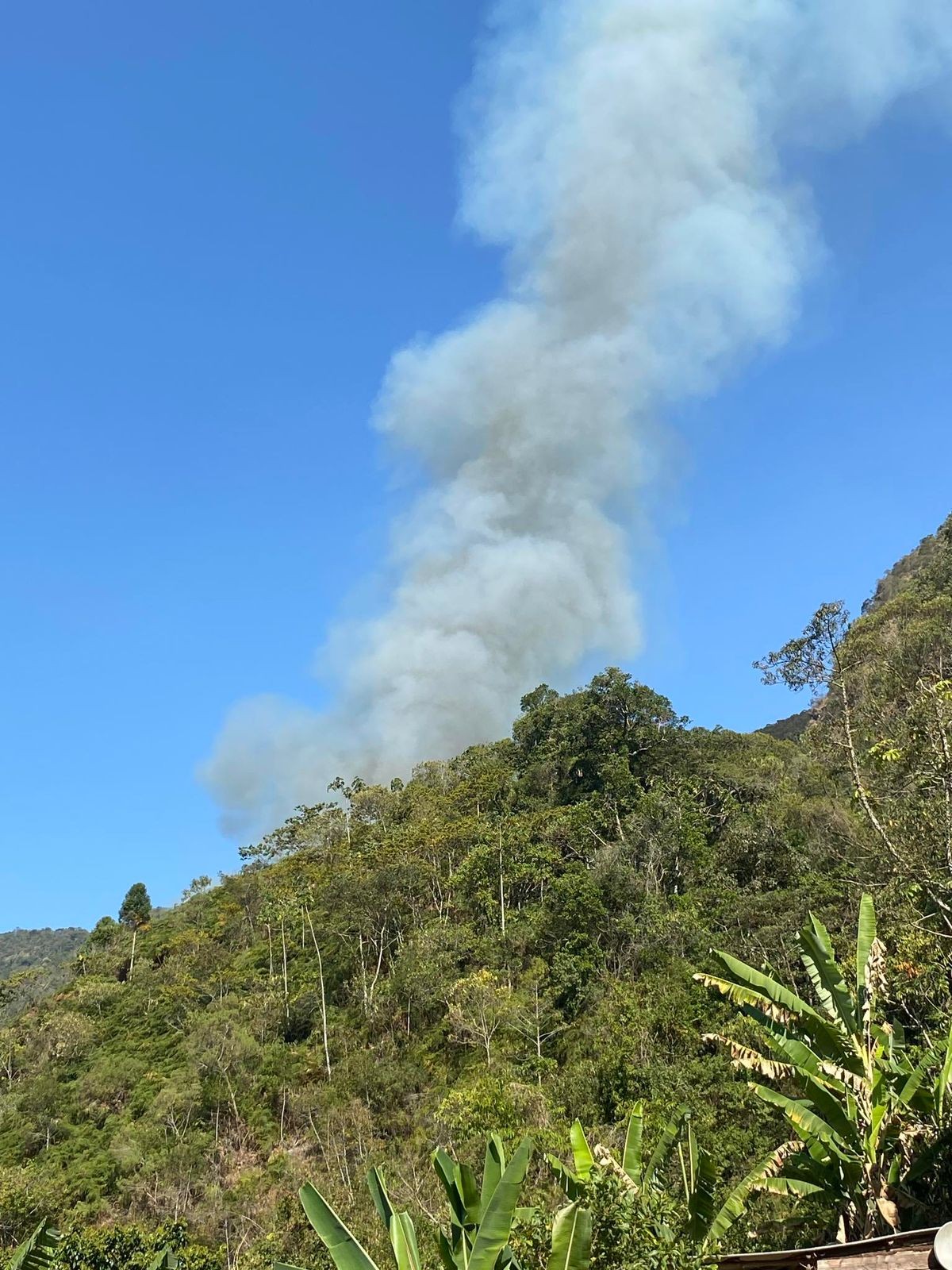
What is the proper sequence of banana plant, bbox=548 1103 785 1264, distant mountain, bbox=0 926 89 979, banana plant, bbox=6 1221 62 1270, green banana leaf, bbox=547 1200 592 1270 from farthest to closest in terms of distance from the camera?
1. distant mountain, bbox=0 926 89 979
2. banana plant, bbox=6 1221 62 1270
3. banana plant, bbox=548 1103 785 1264
4. green banana leaf, bbox=547 1200 592 1270

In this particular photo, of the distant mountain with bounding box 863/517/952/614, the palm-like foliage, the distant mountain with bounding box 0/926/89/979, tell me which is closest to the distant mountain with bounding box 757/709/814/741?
the distant mountain with bounding box 863/517/952/614

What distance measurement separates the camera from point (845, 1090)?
31.4 feet

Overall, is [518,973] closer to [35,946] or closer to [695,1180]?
[695,1180]

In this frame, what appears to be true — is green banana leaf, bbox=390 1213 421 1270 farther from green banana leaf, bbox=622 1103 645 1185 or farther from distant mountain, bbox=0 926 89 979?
distant mountain, bbox=0 926 89 979

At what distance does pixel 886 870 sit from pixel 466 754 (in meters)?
42.6

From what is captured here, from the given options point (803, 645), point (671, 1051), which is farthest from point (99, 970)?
point (803, 645)

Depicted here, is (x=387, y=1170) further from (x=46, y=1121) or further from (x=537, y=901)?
(x=46, y=1121)

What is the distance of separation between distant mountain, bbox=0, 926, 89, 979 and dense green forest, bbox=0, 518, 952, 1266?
9882 cm

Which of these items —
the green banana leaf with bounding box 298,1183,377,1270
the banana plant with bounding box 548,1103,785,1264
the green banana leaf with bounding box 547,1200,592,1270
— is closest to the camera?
the green banana leaf with bounding box 298,1183,377,1270

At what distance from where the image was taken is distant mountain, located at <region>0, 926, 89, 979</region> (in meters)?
135

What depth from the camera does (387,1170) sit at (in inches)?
926

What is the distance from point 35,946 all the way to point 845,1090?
539 feet

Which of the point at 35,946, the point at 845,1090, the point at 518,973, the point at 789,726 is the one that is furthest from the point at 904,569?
the point at 35,946

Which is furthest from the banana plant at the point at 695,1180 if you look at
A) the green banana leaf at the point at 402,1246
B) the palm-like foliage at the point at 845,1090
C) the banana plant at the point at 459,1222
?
the green banana leaf at the point at 402,1246
